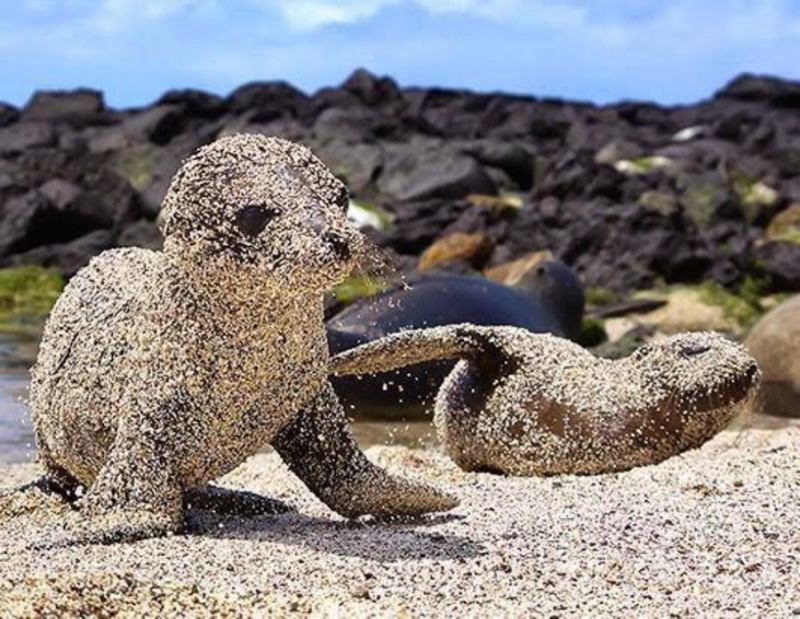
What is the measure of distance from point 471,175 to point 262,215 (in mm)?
21076

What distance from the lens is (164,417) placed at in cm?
434

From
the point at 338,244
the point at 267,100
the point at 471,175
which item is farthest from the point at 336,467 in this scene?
the point at 267,100

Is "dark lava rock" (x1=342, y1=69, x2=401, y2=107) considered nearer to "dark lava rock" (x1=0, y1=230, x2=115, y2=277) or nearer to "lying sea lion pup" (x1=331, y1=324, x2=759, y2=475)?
"dark lava rock" (x1=0, y1=230, x2=115, y2=277)

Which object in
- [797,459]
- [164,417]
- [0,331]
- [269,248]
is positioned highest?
[269,248]

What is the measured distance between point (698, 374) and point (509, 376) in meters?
0.74

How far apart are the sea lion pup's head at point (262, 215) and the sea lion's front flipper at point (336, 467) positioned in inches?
27.3

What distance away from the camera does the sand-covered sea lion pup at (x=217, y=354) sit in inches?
164

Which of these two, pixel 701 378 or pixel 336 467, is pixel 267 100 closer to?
pixel 701 378

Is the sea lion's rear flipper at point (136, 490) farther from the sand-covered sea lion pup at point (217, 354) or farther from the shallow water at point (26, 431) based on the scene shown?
the shallow water at point (26, 431)

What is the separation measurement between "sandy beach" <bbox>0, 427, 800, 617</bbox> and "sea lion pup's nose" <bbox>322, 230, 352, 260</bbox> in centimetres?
78

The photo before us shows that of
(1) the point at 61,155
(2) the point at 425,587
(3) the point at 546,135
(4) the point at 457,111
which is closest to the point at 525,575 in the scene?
(2) the point at 425,587

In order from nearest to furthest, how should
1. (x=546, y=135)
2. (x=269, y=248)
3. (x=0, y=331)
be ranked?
1. (x=269, y=248)
2. (x=0, y=331)
3. (x=546, y=135)

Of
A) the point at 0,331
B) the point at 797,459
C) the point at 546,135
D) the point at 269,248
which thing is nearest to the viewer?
the point at 269,248

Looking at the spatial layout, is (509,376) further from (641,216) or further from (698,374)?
(641,216)
